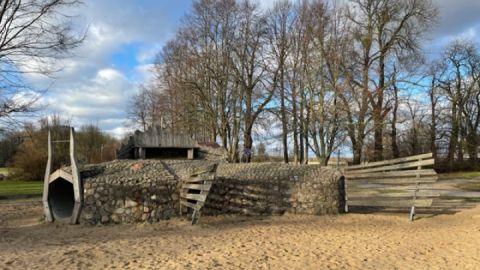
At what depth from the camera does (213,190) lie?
14547mm

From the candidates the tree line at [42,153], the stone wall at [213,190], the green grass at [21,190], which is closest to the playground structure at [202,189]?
the stone wall at [213,190]

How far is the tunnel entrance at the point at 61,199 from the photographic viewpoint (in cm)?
1375

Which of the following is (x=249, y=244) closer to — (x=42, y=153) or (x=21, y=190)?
(x=21, y=190)

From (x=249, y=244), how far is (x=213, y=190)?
4737 millimetres

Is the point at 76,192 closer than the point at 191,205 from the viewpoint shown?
Yes

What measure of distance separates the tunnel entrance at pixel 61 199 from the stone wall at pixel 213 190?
1321mm

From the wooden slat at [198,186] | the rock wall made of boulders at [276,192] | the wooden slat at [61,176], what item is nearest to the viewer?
the wooden slat at [198,186]

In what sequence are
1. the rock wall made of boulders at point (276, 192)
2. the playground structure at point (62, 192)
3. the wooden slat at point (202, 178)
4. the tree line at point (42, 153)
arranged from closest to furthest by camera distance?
1. the wooden slat at point (202, 178)
2. the playground structure at point (62, 192)
3. the rock wall made of boulders at point (276, 192)
4. the tree line at point (42, 153)

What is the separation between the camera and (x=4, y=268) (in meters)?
7.71

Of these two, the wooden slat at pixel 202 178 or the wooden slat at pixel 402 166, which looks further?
the wooden slat at pixel 402 166

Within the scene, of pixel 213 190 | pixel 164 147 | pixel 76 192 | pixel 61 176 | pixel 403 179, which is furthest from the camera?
pixel 164 147

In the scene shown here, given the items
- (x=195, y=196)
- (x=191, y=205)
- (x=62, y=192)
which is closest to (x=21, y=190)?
(x=62, y=192)

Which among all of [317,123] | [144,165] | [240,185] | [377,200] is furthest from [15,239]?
[317,123]

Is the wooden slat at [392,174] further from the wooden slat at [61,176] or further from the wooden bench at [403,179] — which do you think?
the wooden slat at [61,176]
